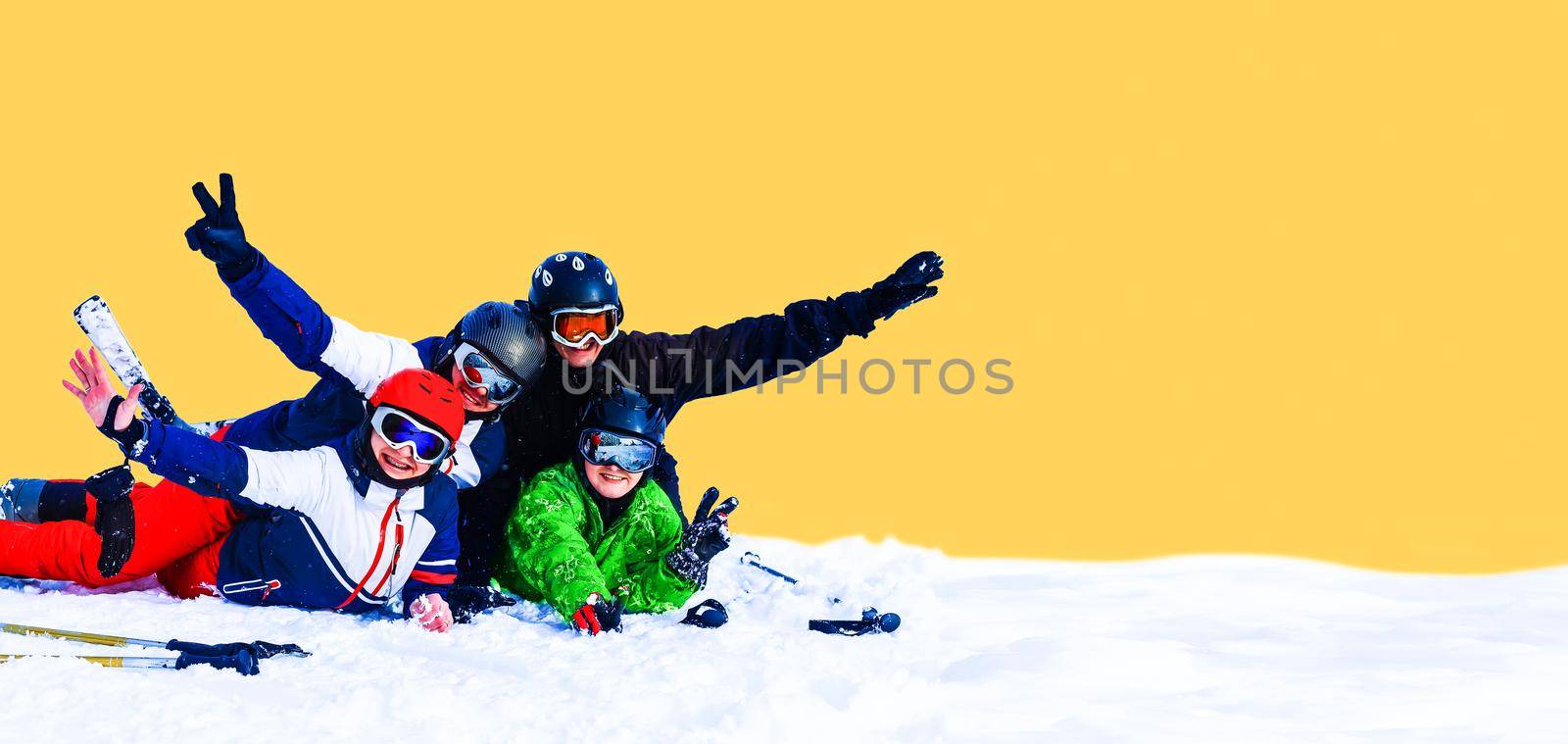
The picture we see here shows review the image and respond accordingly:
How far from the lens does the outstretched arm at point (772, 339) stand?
603cm

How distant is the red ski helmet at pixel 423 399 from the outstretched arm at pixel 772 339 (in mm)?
1245

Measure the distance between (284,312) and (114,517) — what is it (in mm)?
949

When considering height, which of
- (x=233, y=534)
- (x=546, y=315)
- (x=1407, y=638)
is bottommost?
(x=1407, y=638)

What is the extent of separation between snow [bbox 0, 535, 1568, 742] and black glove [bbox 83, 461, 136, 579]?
0.15 m

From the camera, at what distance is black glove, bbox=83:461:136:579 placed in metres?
4.68

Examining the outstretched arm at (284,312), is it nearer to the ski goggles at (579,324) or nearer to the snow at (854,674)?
the ski goggles at (579,324)

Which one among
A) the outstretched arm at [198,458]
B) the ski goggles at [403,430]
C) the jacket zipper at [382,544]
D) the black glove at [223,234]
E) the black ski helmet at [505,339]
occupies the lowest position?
the jacket zipper at [382,544]

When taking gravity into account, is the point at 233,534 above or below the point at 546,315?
below

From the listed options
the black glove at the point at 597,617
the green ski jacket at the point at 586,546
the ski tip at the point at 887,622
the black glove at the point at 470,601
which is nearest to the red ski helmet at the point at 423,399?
the green ski jacket at the point at 586,546

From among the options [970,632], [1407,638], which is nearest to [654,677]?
[970,632]

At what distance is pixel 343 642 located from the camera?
4.46 m

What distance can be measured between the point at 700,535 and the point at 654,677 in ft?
3.33

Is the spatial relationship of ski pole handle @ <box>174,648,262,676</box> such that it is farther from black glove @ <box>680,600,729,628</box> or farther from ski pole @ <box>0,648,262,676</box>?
black glove @ <box>680,600,729,628</box>

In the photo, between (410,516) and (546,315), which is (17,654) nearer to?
(410,516)
